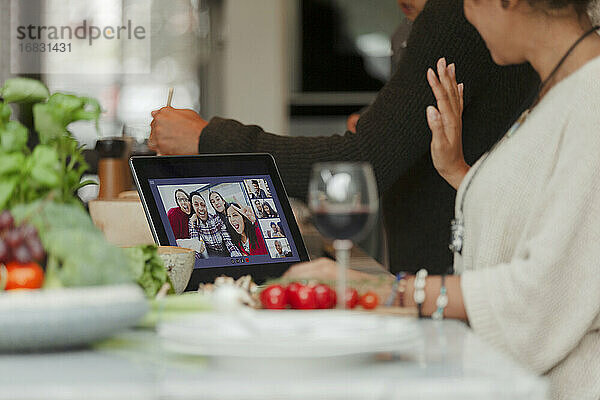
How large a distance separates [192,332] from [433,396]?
24 centimetres

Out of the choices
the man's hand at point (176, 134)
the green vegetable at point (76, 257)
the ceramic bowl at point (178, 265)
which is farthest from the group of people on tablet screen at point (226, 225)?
the green vegetable at point (76, 257)

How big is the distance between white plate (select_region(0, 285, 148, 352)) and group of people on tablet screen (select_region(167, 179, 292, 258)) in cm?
66

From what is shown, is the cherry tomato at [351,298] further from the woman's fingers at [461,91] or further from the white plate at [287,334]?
the woman's fingers at [461,91]

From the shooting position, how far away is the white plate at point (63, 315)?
90cm

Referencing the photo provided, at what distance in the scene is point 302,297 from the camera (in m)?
1.18

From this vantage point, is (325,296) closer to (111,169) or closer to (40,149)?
(40,149)

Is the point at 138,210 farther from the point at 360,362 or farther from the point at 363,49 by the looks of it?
the point at 363,49

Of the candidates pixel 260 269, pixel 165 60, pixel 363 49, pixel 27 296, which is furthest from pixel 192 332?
pixel 363 49

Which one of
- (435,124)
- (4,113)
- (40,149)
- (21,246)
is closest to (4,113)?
(4,113)

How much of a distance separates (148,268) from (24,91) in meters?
0.29

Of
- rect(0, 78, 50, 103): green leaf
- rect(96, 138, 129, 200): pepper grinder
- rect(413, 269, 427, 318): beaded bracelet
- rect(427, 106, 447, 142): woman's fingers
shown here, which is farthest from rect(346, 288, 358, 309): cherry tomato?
rect(96, 138, 129, 200): pepper grinder

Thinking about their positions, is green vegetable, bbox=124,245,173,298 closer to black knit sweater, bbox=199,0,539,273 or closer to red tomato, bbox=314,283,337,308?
red tomato, bbox=314,283,337,308

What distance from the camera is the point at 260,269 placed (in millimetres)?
→ 1659

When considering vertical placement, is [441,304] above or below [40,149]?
below
